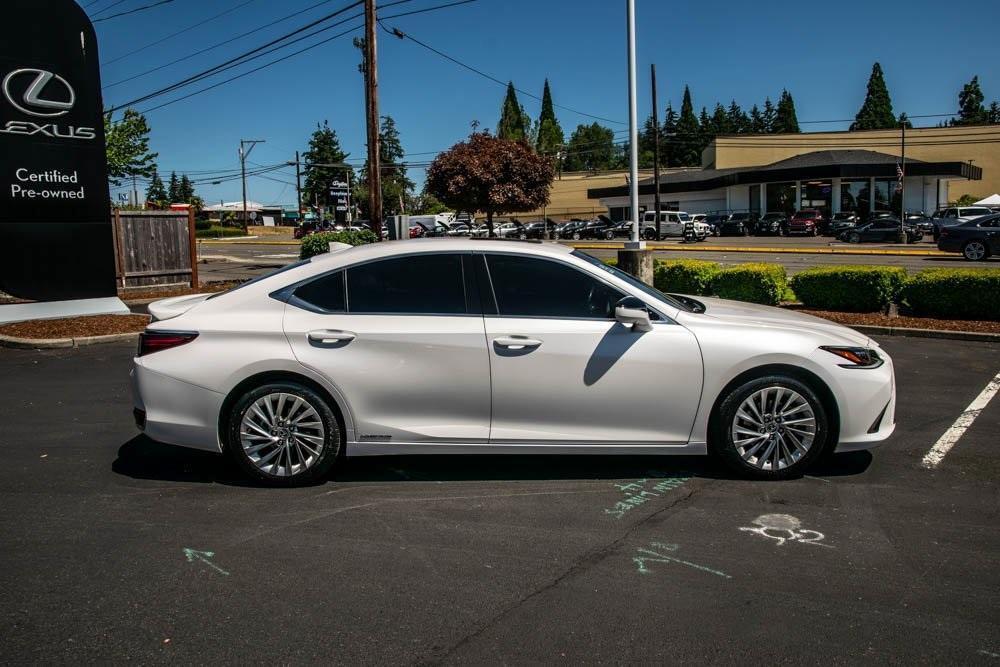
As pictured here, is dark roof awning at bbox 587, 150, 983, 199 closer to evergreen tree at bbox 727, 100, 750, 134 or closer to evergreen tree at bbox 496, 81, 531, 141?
evergreen tree at bbox 496, 81, 531, 141

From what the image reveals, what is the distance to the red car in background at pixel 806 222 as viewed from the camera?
5212cm

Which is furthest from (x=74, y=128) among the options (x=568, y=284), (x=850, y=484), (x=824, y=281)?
(x=850, y=484)

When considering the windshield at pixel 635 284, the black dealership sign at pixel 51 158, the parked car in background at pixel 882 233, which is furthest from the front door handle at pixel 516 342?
the parked car in background at pixel 882 233

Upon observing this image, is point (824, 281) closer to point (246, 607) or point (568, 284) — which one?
point (568, 284)

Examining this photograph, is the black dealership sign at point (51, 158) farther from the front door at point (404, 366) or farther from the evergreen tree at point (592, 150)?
the evergreen tree at point (592, 150)

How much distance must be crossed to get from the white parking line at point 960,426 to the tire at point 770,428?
108 cm

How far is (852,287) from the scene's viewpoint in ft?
40.7

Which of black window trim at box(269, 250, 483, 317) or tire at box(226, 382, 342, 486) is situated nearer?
tire at box(226, 382, 342, 486)

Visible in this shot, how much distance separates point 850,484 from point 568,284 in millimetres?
2189

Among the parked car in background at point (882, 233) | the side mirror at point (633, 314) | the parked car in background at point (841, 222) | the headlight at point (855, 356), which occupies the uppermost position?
the parked car in background at point (841, 222)

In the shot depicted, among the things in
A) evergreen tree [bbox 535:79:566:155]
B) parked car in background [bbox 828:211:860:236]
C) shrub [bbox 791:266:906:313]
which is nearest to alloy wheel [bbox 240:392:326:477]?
shrub [bbox 791:266:906:313]

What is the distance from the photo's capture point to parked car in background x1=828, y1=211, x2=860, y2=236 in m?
50.0

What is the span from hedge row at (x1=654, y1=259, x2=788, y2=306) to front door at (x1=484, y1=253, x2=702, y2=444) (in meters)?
8.05

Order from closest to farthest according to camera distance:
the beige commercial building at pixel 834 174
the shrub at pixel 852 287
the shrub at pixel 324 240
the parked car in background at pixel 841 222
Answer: the shrub at pixel 852 287, the shrub at pixel 324 240, the parked car in background at pixel 841 222, the beige commercial building at pixel 834 174
